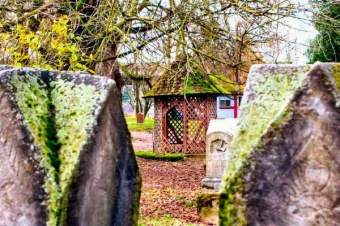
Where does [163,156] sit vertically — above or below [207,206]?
below

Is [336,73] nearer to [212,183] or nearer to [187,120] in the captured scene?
[212,183]

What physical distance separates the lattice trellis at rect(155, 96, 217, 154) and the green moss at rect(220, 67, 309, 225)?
674 inches

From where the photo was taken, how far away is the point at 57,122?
1.97 meters

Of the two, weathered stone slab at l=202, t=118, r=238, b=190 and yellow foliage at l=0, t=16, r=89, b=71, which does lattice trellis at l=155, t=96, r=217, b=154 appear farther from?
yellow foliage at l=0, t=16, r=89, b=71

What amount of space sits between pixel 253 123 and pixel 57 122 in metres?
0.80

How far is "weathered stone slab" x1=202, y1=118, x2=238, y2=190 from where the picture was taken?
11.3 m

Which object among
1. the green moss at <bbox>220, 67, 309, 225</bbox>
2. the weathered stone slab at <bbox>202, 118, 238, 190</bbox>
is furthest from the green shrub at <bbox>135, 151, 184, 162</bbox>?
the green moss at <bbox>220, 67, 309, 225</bbox>

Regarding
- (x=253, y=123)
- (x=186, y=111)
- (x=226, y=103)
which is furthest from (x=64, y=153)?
(x=226, y=103)

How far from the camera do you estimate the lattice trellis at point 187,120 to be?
19.0 m

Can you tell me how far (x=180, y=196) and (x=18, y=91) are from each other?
952 cm

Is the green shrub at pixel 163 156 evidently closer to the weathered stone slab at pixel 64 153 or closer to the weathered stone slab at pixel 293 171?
the weathered stone slab at pixel 64 153

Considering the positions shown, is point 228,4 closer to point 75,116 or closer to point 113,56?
point 113,56

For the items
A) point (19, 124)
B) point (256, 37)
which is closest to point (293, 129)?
point (19, 124)

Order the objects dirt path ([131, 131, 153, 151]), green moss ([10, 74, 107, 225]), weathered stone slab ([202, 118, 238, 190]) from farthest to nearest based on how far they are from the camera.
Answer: dirt path ([131, 131, 153, 151]) < weathered stone slab ([202, 118, 238, 190]) < green moss ([10, 74, 107, 225])
